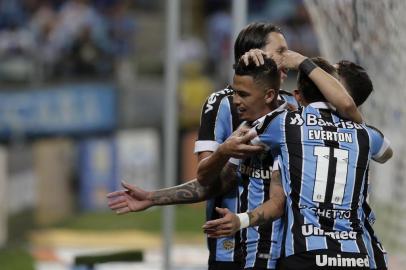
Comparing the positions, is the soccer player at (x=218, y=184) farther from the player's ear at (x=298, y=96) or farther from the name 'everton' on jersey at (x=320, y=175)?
the name 'everton' on jersey at (x=320, y=175)

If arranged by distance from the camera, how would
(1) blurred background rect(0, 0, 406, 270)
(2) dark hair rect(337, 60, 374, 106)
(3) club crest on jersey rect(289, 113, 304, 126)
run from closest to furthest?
1. (3) club crest on jersey rect(289, 113, 304, 126)
2. (2) dark hair rect(337, 60, 374, 106)
3. (1) blurred background rect(0, 0, 406, 270)

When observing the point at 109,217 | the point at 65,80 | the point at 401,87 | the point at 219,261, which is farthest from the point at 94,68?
the point at 219,261

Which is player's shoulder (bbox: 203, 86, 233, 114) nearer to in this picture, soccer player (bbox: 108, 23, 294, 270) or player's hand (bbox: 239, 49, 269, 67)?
soccer player (bbox: 108, 23, 294, 270)

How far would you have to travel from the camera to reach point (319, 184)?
17.9 ft

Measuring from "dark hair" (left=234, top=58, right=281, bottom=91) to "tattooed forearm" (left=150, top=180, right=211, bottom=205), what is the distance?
0.72 metres

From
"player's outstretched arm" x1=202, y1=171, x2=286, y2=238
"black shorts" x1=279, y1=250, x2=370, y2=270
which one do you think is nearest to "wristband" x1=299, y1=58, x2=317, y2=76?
"player's outstretched arm" x1=202, y1=171, x2=286, y2=238

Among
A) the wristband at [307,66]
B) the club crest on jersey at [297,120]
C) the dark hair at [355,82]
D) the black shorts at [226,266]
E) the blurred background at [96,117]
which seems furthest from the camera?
the blurred background at [96,117]

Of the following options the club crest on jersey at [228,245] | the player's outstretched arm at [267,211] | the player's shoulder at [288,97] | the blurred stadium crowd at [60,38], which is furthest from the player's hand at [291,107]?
the blurred stadium crowd at [60,38]

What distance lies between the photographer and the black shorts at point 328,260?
5.45 metres

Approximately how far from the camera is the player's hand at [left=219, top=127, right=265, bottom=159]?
5.57 meters

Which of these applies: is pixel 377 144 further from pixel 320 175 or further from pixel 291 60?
pixel 291 60

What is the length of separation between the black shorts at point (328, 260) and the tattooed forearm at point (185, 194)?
0.82 metres

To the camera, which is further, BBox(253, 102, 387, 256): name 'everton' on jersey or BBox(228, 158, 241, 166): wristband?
BBox(228, 158, 241, 166): wristband

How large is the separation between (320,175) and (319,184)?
0.04 m
